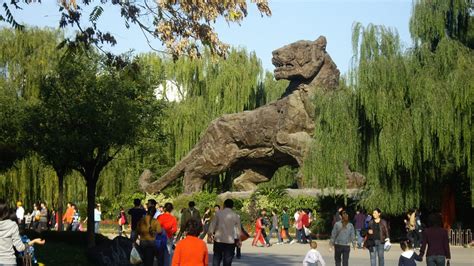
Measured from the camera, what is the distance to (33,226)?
117ft

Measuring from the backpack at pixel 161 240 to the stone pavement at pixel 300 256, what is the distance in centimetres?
490

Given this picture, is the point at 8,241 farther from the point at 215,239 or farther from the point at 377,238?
the point at 377,238

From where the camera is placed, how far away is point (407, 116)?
29.2 metres

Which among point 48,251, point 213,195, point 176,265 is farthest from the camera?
point 213,195

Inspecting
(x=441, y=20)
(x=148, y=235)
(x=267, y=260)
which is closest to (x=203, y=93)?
(x=441, y=20)

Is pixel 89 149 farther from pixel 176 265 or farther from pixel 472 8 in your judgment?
pixel 176 265

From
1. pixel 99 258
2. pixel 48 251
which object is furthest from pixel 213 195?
pixel 99 258

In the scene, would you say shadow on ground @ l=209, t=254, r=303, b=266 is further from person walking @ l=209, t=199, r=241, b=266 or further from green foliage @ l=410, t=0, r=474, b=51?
green foliage @ l=410, t=0, r=474, b=51

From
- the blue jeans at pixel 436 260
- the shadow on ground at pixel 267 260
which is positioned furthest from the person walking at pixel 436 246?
the shadow on ground at pixel 267 260

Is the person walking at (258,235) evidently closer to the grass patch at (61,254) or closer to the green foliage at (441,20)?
the green foliage at (441,20)

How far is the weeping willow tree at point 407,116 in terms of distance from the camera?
93.0ft

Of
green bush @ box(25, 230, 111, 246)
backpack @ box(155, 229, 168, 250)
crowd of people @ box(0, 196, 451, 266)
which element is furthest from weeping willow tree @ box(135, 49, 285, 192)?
backpack @ box(155, 229, 168, 250)

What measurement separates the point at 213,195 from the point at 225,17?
33.2 metres

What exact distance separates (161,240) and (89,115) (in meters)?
10.6
